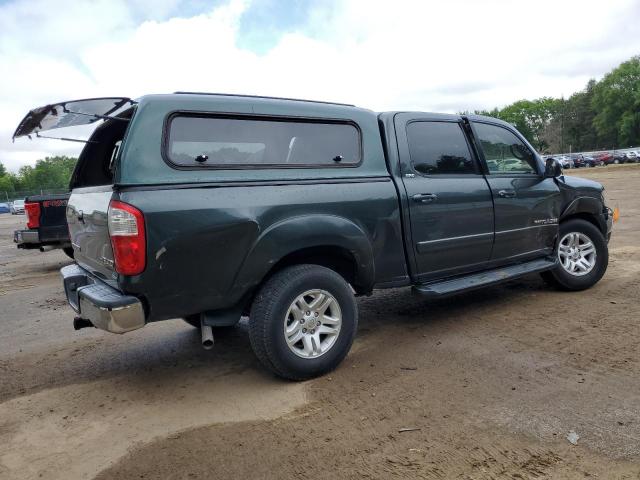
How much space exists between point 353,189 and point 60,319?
3.97m

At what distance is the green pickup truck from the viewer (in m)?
3.15

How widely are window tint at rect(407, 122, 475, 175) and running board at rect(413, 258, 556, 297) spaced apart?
3.29 feet

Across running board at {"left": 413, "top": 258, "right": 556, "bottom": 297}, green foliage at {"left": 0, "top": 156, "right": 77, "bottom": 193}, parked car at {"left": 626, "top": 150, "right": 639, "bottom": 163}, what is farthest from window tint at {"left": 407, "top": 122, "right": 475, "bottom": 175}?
green foliage at {"left": 0, "top": 156, "right": 77, "bottom": 193}

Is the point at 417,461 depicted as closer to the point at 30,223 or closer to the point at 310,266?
the point at 310,266

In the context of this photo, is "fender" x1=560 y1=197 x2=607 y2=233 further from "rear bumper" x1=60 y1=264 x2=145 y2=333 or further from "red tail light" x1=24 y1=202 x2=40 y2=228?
"red tail light" x1=24 y1=202 x2=40 y2=228

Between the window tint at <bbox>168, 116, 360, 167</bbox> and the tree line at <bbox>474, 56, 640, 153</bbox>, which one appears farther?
the tree line at <bbox>474, 56, 640, 153</bbox>

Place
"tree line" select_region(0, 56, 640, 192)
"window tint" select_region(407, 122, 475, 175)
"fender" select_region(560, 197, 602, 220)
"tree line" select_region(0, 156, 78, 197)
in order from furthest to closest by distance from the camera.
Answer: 1. "tree line" select_region(0, 56, 640, 192)
2. "tree line" select_region(0, 156, 78, 197)
3. "fender" select_region(560, 197, 602, 220)
4. "window tint" select_region(407, 122, 475, 175)

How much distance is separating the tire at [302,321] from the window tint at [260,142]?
0.85 metres

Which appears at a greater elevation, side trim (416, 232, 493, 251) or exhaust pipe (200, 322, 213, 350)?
side trim (416, 232, 493, 251)

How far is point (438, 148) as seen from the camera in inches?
183

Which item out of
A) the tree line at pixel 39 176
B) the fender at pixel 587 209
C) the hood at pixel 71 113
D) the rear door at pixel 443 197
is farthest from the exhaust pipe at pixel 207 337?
the tree line at pixel 39 176

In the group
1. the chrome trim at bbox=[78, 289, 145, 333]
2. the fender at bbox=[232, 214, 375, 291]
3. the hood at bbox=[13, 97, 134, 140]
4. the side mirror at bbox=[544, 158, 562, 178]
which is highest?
the hood at bbox=[13, 97, 134, 140]

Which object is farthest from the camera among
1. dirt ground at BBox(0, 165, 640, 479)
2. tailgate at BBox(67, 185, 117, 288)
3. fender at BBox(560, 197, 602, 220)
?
fender at BBox(560, 197, 602, 220)

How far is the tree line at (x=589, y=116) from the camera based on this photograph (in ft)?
262
